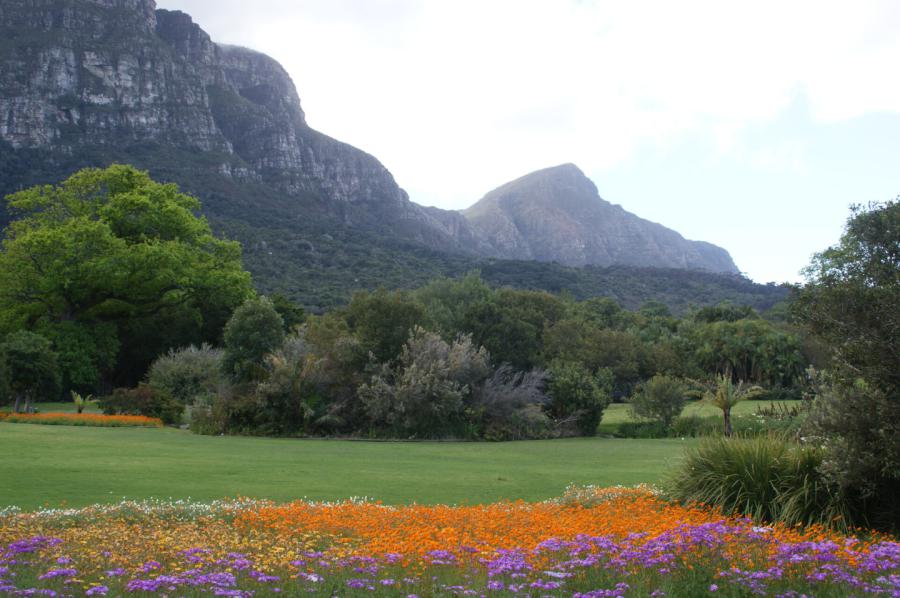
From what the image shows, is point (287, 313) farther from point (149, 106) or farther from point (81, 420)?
point (149, 106)

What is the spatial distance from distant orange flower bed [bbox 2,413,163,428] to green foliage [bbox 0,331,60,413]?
1.83m

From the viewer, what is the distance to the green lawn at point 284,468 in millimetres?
12844

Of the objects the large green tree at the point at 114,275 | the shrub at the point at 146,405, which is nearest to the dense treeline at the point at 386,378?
the shrub at the point at 146,405

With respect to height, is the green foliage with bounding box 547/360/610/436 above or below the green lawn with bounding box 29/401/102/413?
above

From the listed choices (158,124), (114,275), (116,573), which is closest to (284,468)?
(116,573)

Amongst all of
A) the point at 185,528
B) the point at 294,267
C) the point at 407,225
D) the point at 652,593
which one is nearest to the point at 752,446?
the point at 652,593

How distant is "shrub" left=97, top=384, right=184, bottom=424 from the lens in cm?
3038

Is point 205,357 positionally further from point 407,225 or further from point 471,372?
point 407,225

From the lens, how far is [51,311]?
41406mm

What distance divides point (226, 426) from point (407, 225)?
11747 cm

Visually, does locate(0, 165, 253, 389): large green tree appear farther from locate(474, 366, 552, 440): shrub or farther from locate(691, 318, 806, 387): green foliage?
locate(691, 318, 806, 387): green foliage

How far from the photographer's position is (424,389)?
27500 millimetres

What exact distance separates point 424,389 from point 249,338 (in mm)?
8574

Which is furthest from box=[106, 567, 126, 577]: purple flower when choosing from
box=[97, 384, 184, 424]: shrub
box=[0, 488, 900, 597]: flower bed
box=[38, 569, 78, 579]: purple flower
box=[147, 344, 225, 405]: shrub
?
box=[147, 344, 225, 405]: shrub
